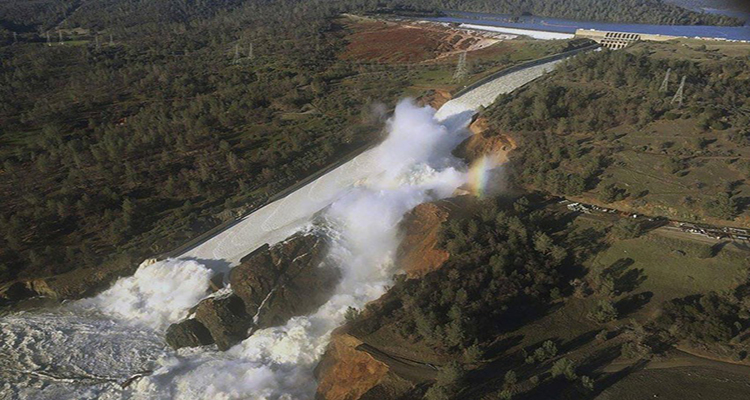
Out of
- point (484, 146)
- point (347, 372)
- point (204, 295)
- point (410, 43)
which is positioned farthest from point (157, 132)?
point (410, 43)

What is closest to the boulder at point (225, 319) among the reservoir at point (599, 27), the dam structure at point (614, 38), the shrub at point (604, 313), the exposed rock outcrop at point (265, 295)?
the exposed rock outcrop at point (265, 295)

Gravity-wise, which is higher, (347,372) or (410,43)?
(410,43)

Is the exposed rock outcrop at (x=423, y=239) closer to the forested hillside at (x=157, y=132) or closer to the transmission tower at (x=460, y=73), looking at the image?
the forested hillside at (x=157, y=132)

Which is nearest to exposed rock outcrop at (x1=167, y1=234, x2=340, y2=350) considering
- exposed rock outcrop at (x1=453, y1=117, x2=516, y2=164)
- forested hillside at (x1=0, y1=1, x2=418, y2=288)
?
forested hillside at (x1=0, y1=1, x2=418, y2=288)

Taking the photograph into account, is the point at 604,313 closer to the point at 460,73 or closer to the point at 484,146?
the point at 484,146

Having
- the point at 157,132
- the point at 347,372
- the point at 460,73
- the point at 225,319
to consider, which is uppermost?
the point at 460,73

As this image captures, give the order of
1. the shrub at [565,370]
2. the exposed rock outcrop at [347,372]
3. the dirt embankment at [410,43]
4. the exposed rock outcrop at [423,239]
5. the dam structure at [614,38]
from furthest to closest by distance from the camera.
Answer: the dirt embankment at [410,43]
the dam structure at [614,38]
the exposed rock outcrop at [423,239]
the exposed rock outcrop at [347,372]
the shrub at [565,370]

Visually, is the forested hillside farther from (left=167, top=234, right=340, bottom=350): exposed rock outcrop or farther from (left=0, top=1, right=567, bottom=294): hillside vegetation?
(left=167, top=234, right=340, bottom=350): exposed rock outcrop
